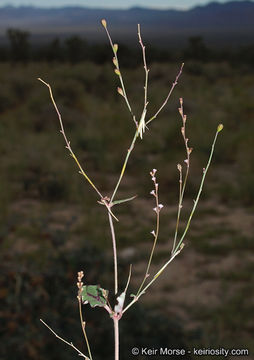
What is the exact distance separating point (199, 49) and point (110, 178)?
1963cm

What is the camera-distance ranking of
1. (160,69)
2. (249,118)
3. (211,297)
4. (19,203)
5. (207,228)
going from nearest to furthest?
1. (211,297)
2. (207,228)
3. (19,203)
4. (249,118)
5. (160,69)

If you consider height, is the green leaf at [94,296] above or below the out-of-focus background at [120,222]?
above

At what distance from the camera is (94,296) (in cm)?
71

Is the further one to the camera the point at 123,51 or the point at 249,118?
the point at 123,51

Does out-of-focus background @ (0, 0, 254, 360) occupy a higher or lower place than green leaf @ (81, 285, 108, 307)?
lower

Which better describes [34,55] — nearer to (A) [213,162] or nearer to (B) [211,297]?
(A) [213,162]

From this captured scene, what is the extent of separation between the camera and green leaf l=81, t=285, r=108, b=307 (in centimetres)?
68

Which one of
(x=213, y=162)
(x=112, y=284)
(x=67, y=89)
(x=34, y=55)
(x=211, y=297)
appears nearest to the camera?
(x=112, y=284)

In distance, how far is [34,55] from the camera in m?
25.9

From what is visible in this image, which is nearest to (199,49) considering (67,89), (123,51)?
(123,51)

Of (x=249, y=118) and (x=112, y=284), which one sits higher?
(x=112, y=284)

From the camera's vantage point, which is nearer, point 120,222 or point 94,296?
point 94,296

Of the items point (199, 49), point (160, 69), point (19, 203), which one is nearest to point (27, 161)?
point (19, 203)

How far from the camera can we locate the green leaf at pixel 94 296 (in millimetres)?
678
